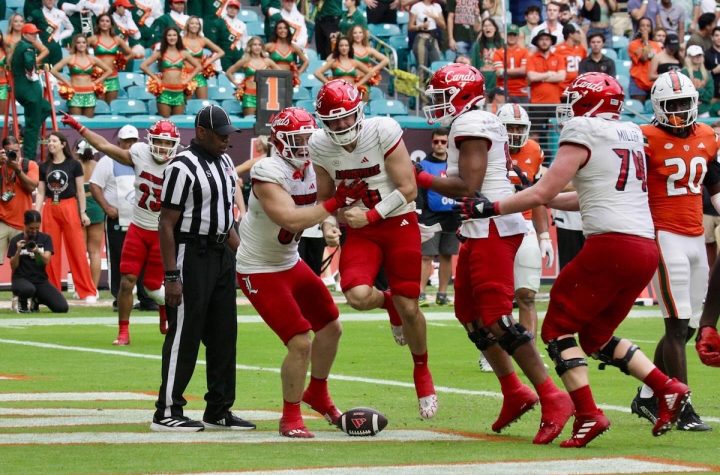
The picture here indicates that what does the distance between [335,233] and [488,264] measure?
191 cm

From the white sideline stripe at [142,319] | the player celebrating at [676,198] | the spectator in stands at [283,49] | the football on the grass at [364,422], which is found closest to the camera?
the football on the grass at [364,422]

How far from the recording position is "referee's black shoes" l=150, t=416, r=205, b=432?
8.10 m

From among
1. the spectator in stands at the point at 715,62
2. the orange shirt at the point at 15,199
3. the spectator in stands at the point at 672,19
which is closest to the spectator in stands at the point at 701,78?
the spectator in stands at the point at 715,62

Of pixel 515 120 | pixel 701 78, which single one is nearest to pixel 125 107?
pixel 701 78

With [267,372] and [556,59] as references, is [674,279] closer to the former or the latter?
[267,372]

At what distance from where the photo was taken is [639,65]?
81.3 ft

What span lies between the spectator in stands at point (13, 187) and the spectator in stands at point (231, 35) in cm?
532

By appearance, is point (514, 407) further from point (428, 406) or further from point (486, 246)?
point (486, 246)

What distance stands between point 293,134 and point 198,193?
65 cm

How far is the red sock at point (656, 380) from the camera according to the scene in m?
7.59

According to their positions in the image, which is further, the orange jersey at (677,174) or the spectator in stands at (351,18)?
the spectator in stands at (351,18)

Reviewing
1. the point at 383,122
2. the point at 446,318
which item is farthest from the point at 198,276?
the point at 446,318

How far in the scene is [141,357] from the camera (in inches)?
493

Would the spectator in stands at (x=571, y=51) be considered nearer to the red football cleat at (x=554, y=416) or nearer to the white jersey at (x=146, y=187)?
the white jersey at (x=146, y=187)
